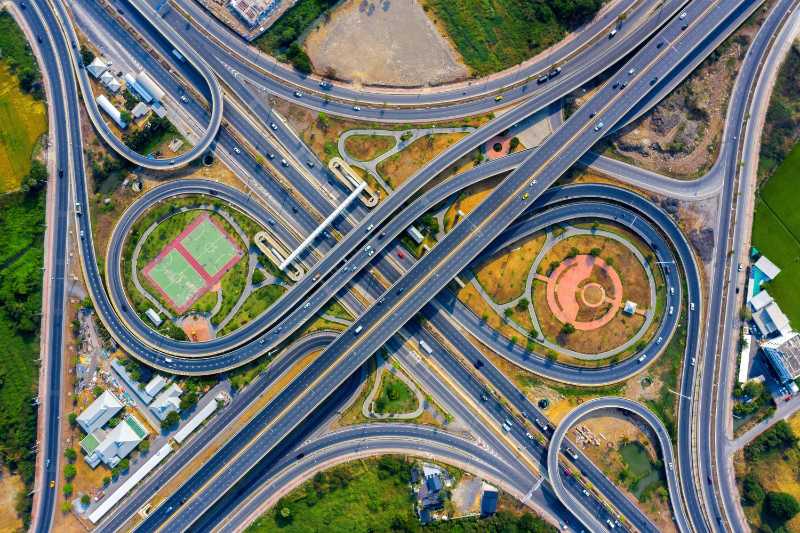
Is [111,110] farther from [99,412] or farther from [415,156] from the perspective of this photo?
[415,156]

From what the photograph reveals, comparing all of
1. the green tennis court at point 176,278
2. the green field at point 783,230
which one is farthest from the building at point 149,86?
the green field at point 783,230

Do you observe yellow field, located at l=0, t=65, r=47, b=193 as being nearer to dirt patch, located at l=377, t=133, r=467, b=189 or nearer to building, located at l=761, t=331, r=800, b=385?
dirt patch, located at l=377, t=133, r=467, b=189

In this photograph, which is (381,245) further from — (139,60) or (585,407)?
(139,60)

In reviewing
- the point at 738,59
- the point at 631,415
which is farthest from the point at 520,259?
the point at 738,59

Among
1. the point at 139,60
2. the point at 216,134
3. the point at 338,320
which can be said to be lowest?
the point at 338,320

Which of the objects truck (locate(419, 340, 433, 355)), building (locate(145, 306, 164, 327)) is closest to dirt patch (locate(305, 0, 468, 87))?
building (locate(145, 306, 164, 327))

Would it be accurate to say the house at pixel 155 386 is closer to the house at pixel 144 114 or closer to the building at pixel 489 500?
the house at pixel 144 114
